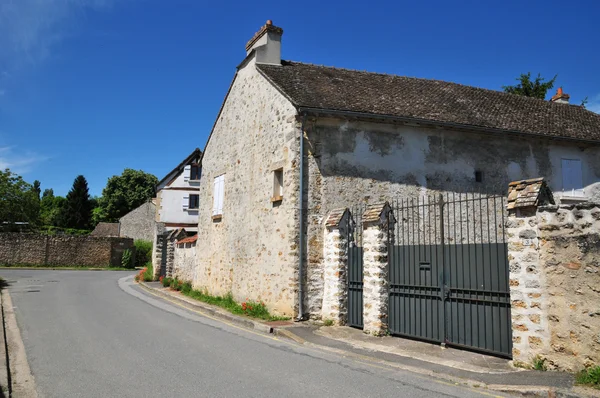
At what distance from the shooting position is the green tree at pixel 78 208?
6469 centimetres

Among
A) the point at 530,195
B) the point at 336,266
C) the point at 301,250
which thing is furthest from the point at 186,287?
the point at 530,195

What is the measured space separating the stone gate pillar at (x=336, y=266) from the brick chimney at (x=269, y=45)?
6212 mm

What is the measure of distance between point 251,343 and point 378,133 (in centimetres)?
658

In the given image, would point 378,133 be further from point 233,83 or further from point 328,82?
point 233,83

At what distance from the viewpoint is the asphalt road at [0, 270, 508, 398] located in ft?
18.7

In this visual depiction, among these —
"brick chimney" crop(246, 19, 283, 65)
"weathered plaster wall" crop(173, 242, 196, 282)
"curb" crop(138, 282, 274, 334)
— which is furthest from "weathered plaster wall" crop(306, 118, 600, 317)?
"weathered plaster wall" crop(173, 242, 196, 282)

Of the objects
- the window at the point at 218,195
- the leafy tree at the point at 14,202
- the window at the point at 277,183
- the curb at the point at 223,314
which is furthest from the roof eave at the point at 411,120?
the leafy tree at the point at 14,202

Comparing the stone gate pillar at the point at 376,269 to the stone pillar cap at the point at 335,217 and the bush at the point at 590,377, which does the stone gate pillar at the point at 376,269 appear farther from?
the bush at the point at 590,377

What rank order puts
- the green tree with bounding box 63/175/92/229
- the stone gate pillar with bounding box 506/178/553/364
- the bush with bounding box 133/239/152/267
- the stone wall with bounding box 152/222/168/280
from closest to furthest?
the stone gate pillar with bounding box 506/178/553/364, the stone wall with bounding box 152/222/168/280, the bush with bounding box 133/239/152/267, the green tree with bounding box 63/175/92/229

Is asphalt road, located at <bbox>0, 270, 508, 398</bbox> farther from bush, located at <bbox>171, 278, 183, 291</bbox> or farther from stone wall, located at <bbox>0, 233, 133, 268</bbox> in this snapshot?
stone wall, located at <bbox>0, 233, 133, 268</bbox>

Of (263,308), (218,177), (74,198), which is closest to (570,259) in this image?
(263,308)

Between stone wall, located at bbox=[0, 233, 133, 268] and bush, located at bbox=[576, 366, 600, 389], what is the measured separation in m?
37.0

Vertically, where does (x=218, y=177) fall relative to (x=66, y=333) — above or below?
above

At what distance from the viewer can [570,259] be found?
616 centimetres
